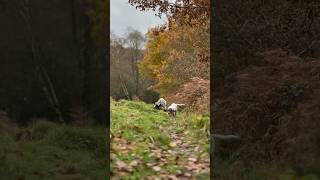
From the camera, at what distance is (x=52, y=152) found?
244 inches

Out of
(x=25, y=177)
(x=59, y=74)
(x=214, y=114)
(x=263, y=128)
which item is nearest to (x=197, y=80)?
(x=214, y=114)

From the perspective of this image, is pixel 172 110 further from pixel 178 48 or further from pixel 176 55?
pixel 178 48

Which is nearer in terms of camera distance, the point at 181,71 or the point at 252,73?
the point at 252,73

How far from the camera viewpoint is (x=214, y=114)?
655 centimetres

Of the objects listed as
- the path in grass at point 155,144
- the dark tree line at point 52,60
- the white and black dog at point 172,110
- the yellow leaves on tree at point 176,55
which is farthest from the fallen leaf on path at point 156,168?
the yellow leaves on tree at point 176,55

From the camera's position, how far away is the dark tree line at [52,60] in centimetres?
628

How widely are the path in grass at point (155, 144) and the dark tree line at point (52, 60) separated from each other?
25.9 inches

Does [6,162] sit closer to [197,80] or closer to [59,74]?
[59,74]

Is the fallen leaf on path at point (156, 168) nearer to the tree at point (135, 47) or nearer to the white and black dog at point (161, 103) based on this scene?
the white and black dog at point (161, 103)

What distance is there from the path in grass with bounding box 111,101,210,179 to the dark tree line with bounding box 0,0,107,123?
0.66 meters

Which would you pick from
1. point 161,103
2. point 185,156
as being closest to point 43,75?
point 161,103

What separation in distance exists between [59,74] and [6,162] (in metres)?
1.21

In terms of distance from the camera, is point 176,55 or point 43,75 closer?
point 43,75

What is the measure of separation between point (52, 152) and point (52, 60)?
1.11 m
